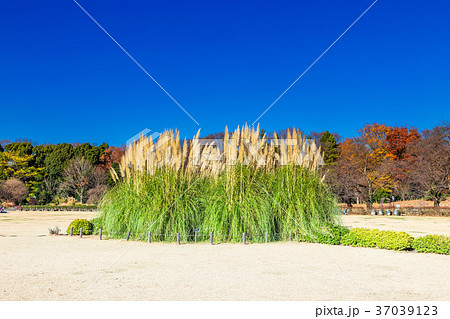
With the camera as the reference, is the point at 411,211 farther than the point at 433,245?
Yes

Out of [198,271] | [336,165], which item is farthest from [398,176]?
[198,271]

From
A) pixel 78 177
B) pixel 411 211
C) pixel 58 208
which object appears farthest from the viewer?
pixel 78 177

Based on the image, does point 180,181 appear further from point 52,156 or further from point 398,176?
point 52,156

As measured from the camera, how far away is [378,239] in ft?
35.5

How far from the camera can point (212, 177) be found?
40.7 ft

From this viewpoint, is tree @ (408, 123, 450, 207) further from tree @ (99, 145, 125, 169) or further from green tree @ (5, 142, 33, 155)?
green tree @ (5, 142, 33, 155)

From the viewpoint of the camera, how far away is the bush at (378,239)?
33.8 ft

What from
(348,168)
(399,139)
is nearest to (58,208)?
(348,168)

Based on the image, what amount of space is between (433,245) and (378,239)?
55.3 inches

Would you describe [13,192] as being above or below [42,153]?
below

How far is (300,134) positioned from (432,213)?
24898 mm

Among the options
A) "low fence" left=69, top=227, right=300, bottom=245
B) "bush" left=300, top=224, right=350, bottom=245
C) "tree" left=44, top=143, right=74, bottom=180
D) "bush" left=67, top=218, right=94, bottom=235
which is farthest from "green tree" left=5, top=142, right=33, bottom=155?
"bush" left=300, top=224, right=350, bottom=245

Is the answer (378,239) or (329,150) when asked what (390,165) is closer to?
(329,150)

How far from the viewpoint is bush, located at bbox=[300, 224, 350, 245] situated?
11.3 meters
